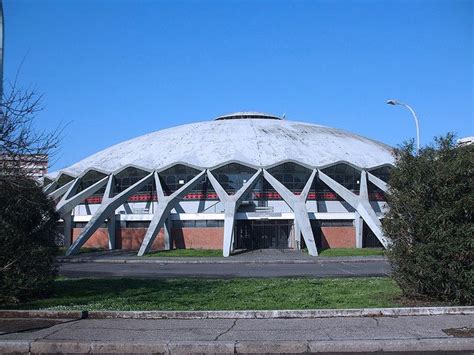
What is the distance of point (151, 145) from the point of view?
49.9 meters

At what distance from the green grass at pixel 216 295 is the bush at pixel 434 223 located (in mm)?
932

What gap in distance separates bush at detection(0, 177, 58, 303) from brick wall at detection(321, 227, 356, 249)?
3129cm

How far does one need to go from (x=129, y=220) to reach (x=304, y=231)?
15.5 m

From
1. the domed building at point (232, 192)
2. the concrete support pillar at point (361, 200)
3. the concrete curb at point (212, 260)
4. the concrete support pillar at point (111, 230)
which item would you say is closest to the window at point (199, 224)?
the domed building at point (232, 192)

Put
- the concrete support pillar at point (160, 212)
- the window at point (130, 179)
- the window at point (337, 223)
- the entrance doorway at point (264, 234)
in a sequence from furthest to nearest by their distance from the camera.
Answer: the window at point (130, 179) → the entrance doorway at point (264, 234) → the window at point (337, 223) → the concrete support pillar at point (160, 212)

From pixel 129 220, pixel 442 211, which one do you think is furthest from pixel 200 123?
pixel 442 211

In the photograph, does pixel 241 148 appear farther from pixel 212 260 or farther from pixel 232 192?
pixel 212 260

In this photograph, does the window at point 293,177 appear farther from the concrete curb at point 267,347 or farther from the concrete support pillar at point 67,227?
the concrete curb at point 267,347

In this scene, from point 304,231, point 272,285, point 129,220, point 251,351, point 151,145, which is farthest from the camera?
point 151,145

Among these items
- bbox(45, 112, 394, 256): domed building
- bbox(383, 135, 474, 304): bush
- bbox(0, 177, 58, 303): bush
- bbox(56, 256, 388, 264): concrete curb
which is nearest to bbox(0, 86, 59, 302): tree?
bbox(0, 177, 58, 303): bush

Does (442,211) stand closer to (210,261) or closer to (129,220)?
(210,261)

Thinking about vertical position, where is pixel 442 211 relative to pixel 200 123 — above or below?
below

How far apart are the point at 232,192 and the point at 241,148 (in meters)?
4.22

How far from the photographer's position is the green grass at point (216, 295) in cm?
1122
